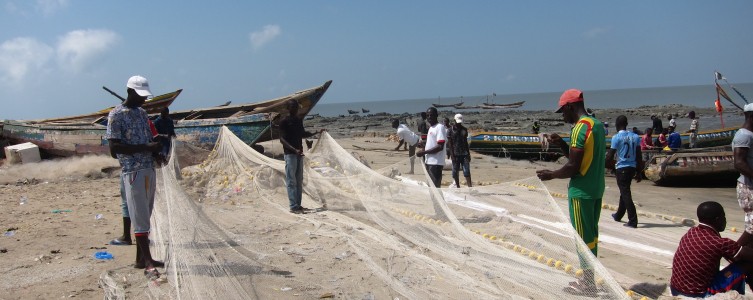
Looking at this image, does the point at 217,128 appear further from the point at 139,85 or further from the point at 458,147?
the point at 139,85

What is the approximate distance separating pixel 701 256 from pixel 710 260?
0.05 meters

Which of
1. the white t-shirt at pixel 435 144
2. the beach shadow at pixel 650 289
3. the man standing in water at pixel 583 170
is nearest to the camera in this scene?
the man standing in water at pixel 583 170

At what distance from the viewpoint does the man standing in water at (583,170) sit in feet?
10.5

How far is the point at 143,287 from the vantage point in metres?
3.59

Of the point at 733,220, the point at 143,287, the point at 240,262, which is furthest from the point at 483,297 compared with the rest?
the point at 733,220

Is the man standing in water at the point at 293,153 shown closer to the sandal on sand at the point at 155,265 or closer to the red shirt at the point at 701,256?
the sandal on sand at the point at 155,265

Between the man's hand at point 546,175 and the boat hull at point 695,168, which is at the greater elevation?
the man's hand at point 546,175

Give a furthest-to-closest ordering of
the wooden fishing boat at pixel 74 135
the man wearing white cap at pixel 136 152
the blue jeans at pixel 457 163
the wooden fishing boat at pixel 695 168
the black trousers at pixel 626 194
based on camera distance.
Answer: the wooden fishing boat at pixel 74 135 < the wooden fishing boat at pixel 695 168 < the blue jeans at pixel 457 163 < the black trousers at pixel 626 194 < the man wearing white cap at pixel 136 152

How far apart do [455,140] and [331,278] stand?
4.71 meters

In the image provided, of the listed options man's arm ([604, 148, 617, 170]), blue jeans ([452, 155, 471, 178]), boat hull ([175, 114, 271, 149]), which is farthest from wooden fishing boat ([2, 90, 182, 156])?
man's arm ([604, 148, 617, 170])

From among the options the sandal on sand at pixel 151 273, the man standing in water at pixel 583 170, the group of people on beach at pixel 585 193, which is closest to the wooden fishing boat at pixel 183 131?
the group of people on beach at pixel 585 193

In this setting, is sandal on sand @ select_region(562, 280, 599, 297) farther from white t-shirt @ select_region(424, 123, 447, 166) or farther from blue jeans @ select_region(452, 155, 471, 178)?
blue jeans @ select_region(452, 155, 471, 178)

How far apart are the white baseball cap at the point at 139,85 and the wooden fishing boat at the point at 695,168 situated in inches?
383

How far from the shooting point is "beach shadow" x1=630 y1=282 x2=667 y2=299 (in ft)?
11.6
